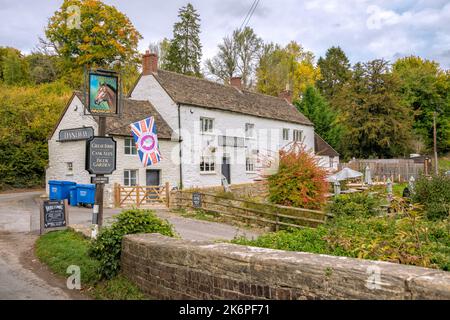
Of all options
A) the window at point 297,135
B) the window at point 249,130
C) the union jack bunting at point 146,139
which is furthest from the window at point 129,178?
the window at point 297,135

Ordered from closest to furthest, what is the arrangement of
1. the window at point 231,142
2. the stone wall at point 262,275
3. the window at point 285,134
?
the stone wall at point 262,275, the window at point 231,142, the window at point 285,134

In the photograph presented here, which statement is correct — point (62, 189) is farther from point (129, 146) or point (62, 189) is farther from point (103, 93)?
point (103, 93)

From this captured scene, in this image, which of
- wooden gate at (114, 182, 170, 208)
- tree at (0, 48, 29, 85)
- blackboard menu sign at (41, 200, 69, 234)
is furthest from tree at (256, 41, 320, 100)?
blackboard menu sign at (41, 200, 69, 234)

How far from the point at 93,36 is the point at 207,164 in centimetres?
2099

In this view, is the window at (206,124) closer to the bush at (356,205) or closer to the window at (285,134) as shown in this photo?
the window at (285,134)

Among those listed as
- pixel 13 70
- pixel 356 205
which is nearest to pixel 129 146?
pixel 356 205

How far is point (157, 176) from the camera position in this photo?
27141mm

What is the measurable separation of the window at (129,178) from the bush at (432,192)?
611 inches

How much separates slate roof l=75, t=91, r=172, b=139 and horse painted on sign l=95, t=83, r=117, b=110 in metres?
13.9

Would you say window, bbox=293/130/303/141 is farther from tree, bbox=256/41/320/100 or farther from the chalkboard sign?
the chalkboard sign

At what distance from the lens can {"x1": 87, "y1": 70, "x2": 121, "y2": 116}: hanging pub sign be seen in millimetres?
10227

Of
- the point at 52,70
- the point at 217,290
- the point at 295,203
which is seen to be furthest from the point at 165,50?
the point at 217,290

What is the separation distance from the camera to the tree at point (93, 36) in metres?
41.5
